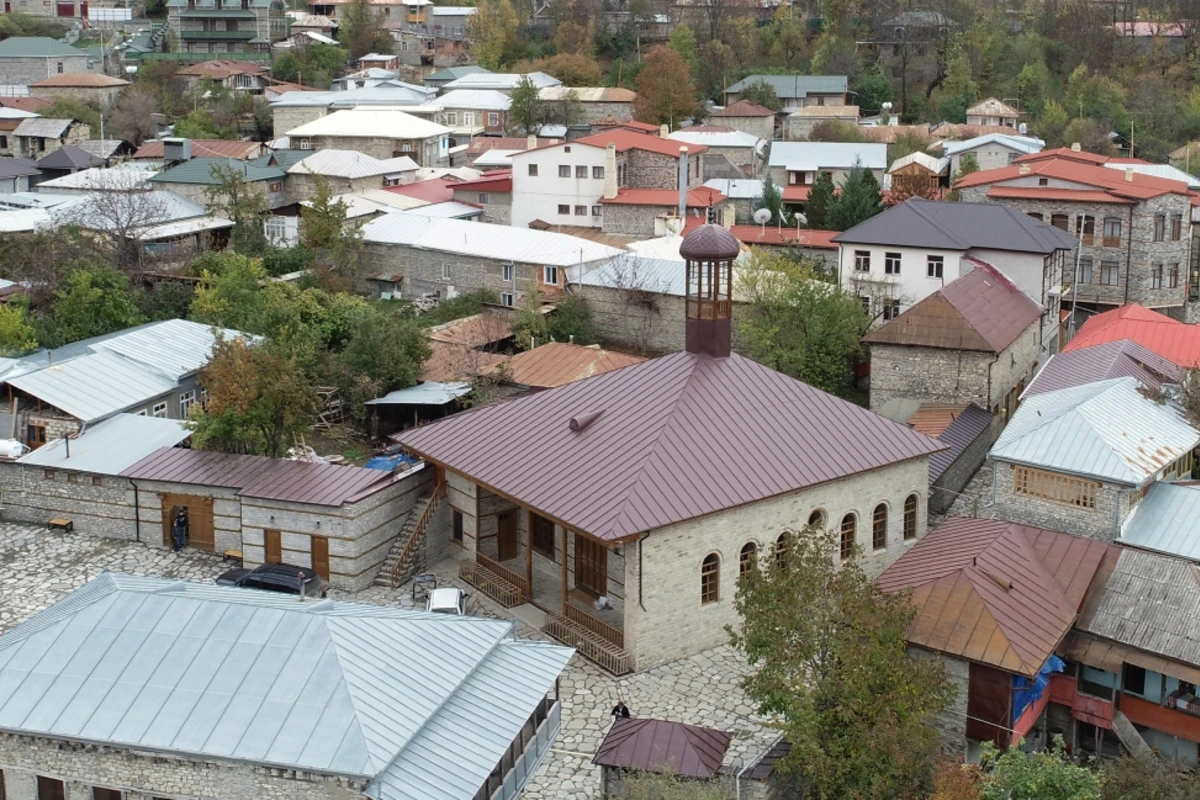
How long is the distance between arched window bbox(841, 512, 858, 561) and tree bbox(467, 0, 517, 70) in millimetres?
74595

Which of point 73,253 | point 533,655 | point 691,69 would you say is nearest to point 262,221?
point 73,253

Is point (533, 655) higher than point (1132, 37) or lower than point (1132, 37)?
lower

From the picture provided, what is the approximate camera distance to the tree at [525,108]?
76.2m

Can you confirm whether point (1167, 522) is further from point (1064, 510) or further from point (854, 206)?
point (854, 206)

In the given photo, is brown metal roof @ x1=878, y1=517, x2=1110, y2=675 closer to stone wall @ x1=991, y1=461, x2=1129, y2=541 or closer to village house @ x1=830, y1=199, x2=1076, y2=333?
stone wall @ x1=991, y1=461, x2=1129, y2=541

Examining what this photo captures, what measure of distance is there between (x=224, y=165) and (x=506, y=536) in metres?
33.1

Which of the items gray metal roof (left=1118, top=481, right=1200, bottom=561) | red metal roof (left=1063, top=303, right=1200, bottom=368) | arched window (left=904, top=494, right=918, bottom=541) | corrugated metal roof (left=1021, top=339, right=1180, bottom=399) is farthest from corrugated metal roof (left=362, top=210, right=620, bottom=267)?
gray metal roof (left=1118, top=481, right=1200, bottom=561)

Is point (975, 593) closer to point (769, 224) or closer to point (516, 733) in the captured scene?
point (516, 733)

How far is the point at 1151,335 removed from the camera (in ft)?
131

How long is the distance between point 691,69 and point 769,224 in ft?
121

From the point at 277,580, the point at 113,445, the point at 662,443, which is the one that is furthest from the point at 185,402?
the point at 662,443

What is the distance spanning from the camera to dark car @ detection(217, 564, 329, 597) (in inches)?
1130

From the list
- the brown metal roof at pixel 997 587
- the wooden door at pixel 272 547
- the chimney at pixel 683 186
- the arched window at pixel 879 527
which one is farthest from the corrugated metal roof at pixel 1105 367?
the chimney at pixel 683 186

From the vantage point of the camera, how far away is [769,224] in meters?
58.4
